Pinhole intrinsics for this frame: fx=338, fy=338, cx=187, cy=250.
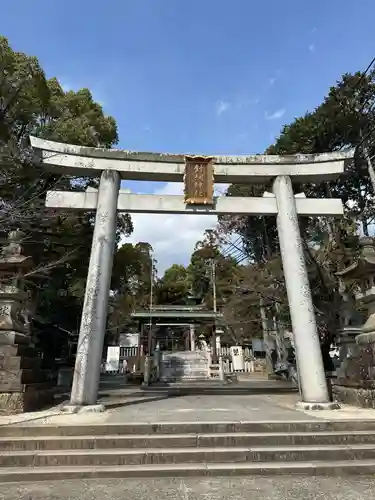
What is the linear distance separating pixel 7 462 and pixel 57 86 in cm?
1488

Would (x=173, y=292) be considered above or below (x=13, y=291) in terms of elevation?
above

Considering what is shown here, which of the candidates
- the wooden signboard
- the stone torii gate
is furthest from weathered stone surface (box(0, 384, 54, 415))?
the wooden signboard

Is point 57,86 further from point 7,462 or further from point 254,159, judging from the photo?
point 7,462

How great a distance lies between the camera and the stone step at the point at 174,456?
3.99 metres

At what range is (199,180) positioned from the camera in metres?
7.82

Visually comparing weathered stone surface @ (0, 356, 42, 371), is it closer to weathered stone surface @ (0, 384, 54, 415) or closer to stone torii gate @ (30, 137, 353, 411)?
weathered stone surface @ (0, 384, 54, 415)

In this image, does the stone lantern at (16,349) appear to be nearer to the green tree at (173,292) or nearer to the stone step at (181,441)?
the stone step at (181,441)

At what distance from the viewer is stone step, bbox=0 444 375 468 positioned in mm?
3992

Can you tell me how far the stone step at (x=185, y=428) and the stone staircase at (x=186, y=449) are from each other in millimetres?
12

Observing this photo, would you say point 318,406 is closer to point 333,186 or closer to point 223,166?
point 223,166

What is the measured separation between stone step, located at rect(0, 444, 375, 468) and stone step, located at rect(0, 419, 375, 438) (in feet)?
1.15

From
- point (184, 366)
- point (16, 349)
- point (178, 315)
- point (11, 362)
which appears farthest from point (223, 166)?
point (184, 366)

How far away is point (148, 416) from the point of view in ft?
17.8

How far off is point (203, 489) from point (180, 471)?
0.48 m
